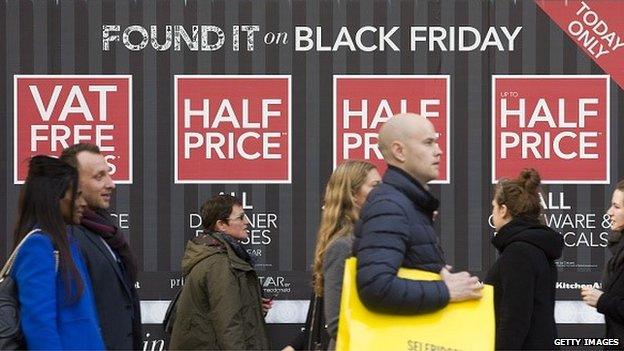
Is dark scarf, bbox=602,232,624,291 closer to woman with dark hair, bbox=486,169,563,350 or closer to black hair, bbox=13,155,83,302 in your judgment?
woman with dark hair, bbox=486,169,563,350

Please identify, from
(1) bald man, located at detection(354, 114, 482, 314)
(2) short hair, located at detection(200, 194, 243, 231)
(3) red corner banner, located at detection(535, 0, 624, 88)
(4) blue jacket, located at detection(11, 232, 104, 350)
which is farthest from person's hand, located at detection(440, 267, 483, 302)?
(3) red corner banner, located at detection(535, 0, 624, 88)

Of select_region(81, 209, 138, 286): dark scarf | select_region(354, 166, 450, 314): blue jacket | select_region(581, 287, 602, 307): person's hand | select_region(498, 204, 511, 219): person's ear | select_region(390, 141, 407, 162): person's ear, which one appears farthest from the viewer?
select_region(581, 287, 602, 307): person's hand

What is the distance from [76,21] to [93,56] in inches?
7.7

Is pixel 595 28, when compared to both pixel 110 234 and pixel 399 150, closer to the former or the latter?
pixel 110 234

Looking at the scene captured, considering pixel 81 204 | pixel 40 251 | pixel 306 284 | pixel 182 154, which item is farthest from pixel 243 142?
pixel 40 251

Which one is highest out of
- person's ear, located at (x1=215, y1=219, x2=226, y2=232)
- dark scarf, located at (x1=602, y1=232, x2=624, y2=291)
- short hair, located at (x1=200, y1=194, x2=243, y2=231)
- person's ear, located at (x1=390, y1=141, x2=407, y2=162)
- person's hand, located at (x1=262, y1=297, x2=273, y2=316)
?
person's ear, located at (x1=390, y1=141, x2=407, y2=162)

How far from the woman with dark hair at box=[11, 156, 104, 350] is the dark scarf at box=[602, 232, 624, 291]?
2.41 metres

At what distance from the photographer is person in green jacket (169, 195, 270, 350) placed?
5.90 m

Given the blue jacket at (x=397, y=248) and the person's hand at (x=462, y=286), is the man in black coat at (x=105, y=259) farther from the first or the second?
the person's hand at (x=462, y=286)

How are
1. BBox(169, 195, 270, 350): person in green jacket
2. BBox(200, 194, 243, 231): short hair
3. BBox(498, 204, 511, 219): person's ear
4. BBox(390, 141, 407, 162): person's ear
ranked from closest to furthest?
1. BBox(390, 141, 407, 162): person's ear
2. BBox(498, 204, 511, 219): person's ear
3. BBox(169, 195, 270, 350): person in green jacket
4. BBox(200, 194, 243, 231): short hair

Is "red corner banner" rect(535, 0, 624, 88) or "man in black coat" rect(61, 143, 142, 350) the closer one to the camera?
"man in black coat" rect(61, 143, 142, 350)

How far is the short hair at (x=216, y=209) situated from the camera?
19.7ft

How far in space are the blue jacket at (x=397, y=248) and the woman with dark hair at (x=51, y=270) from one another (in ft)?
3.01

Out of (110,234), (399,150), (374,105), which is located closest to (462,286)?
(399,150)
